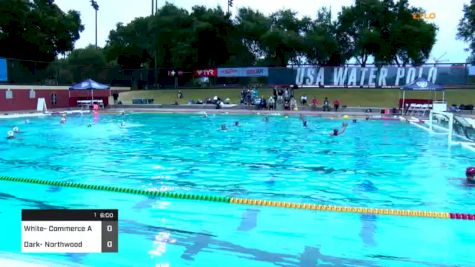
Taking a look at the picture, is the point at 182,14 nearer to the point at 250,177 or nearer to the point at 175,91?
the point at 175,91

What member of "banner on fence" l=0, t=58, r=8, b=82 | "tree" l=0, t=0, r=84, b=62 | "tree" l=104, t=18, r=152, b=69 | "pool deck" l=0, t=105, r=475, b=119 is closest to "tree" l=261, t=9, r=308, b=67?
"pool deck" l=0, t=105, r=475, b=119

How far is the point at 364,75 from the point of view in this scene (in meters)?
37.1

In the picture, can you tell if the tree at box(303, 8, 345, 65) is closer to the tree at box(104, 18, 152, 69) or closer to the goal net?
the tree at box(104, 18, 152, 69)

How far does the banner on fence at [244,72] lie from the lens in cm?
3997

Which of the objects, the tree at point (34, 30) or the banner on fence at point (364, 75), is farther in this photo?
the tree at point (34, 30)

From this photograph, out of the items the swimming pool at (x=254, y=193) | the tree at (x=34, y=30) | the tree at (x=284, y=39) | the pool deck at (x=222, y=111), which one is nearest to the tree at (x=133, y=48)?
the tree at (x=34, y=30)

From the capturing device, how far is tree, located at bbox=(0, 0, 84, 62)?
147ft


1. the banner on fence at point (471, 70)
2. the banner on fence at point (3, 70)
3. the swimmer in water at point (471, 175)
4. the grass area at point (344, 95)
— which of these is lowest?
the swimmer in water at point (471, 175)

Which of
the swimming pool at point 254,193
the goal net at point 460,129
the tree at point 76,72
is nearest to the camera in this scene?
the swimming pool at point 254,193

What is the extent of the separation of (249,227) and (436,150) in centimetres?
976

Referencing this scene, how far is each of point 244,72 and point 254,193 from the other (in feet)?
107

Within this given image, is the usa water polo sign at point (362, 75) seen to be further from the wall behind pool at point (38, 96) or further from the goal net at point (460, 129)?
the goal net at point (460, 129)

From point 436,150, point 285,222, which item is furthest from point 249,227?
point 436,150
